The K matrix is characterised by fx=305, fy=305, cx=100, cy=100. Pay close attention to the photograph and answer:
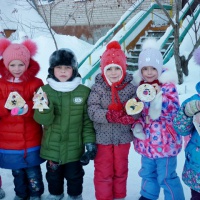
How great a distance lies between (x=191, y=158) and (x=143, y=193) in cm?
76

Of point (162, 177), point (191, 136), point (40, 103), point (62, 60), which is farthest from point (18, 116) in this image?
point (191, 136)

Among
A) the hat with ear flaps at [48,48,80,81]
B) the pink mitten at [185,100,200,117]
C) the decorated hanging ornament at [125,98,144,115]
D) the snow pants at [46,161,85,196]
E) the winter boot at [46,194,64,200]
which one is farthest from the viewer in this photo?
the winter boot at [46,194,64,200]

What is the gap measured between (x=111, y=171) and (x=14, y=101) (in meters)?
1.11

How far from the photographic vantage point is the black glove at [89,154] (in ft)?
8.95

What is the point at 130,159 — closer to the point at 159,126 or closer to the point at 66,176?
the point at 66,176

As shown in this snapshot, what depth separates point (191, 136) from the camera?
7.98 ft

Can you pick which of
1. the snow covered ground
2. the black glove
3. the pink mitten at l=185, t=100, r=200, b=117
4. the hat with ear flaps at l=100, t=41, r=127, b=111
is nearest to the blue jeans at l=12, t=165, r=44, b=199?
the snow covered ground

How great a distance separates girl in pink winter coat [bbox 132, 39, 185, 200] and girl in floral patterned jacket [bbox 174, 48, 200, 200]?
0.27 metres

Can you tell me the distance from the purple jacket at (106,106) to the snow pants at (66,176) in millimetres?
379

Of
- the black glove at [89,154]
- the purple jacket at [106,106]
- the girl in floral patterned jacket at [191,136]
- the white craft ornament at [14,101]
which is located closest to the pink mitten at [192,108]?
the girl in floral patterned jacket at [191,136]

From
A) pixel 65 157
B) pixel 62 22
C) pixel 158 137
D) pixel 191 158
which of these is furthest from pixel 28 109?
pixel 62 22

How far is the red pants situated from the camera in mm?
2859

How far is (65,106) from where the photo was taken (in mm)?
2797

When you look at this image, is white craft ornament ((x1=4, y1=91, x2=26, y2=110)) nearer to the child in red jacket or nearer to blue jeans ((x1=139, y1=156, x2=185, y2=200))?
the child in red jacket
